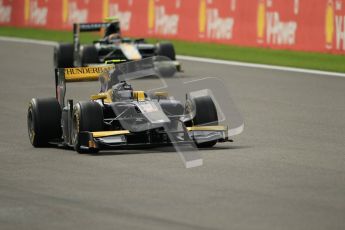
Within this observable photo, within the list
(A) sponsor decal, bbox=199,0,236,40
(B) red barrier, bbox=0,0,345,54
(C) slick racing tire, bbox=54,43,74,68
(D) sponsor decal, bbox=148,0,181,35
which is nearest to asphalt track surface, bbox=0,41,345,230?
(B) red barrier, bbox=0,0,345,54

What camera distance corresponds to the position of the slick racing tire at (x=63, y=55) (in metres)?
27.5

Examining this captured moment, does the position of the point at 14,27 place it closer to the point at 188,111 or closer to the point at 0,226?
the point at 188,111

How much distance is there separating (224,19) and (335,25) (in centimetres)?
532

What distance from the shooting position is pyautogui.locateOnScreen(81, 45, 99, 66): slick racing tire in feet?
85.1

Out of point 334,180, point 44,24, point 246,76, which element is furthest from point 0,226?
point 44,24

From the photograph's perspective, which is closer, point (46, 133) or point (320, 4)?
point (46, 133)

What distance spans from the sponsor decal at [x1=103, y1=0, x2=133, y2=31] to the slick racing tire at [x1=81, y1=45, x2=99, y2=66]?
1050 centimetres

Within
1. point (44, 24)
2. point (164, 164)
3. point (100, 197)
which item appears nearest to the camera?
point (100, 197)

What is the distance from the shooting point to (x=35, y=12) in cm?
4253

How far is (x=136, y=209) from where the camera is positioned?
9.13 m

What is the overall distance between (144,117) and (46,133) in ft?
4.87

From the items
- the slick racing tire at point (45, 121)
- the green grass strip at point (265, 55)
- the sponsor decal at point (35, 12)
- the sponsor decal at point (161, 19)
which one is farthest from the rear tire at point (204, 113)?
the sponsor decal at point (35, 12)

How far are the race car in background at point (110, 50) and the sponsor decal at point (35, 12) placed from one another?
1442 centimetres

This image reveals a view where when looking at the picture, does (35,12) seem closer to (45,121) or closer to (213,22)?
(213,22)
